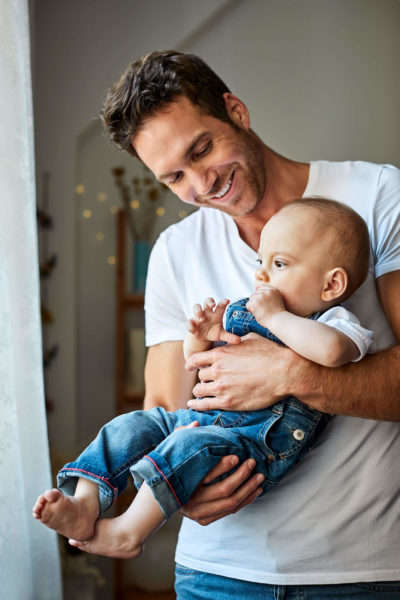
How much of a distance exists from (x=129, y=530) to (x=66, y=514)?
12 centimetres

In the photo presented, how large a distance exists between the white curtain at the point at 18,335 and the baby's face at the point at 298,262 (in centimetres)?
77

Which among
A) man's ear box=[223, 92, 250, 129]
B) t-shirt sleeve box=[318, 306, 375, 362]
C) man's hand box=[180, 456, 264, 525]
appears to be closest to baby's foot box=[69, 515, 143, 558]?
man's hand box=[180, 456, 264, 525]

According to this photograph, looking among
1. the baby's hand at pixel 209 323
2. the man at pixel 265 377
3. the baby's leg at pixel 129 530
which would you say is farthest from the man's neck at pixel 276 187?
the baby's leg at pixel 129 530

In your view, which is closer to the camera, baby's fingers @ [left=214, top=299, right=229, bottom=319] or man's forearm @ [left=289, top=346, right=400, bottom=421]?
man's forearm @ [left=289, top=346, right=400, bottom=421]

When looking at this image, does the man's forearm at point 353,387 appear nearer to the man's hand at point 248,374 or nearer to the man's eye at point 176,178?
the man's hand at point 248,374

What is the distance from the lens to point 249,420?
4.10 ft

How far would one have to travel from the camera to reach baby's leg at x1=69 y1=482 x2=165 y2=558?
110 centimetres

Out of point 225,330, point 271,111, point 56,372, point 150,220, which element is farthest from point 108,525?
point 271,111

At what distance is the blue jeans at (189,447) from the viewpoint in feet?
3.72

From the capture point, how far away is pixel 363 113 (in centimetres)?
356

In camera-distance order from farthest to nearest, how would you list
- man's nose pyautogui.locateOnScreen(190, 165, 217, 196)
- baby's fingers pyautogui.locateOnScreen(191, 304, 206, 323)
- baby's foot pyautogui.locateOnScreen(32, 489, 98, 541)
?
man's nose pyautogui.locateOnScreen(190, 165, 217, 196) < baby's fingers pyautogui.locateOnScreen(191, 304, 206, 323) < baby's foot pyautogui.locateOnScreen(32, 489, 98, 541)

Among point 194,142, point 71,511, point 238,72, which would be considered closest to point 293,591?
point 71,511

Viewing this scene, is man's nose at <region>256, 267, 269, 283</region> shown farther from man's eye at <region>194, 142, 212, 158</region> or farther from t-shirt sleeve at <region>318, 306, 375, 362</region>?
man's eye at <region>194, 142, 212, 158</region>

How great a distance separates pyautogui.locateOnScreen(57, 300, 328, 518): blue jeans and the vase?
2328 mm
